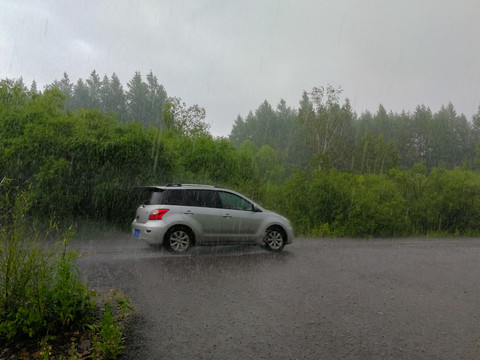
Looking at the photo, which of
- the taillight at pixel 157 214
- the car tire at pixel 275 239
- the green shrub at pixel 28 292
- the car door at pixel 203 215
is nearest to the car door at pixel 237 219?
the car door at pixel 203 215

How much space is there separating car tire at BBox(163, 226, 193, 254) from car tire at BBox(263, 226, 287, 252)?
82.2 inches

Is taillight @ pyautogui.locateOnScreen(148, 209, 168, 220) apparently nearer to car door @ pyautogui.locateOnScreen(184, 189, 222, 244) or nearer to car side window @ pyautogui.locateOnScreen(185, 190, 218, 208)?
car door @ pyautogui.locateOnScreen(184, 189, 222, 244)

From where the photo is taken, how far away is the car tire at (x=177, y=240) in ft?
31.0

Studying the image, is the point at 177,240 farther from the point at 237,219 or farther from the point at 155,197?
the point at 237,219

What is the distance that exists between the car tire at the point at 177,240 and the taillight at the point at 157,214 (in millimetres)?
430

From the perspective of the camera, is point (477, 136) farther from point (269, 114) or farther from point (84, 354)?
point (84, 354)

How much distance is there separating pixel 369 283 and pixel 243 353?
3.98 m

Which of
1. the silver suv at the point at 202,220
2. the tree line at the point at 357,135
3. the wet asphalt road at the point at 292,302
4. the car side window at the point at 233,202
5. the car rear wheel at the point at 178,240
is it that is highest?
the tree line at the point at 357,135

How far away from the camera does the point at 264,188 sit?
19.1 metres

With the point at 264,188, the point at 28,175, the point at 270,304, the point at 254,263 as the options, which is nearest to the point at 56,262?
the point at 270,304

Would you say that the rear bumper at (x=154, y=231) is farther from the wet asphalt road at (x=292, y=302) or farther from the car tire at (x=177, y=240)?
the wet asphalt road at (x=292, y=302)

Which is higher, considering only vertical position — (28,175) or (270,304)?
(28,175)

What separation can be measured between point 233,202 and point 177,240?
173 centimetres

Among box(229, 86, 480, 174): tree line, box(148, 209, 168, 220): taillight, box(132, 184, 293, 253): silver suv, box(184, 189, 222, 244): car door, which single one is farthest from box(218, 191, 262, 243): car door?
box(229, 86, 480, 174): tree line
